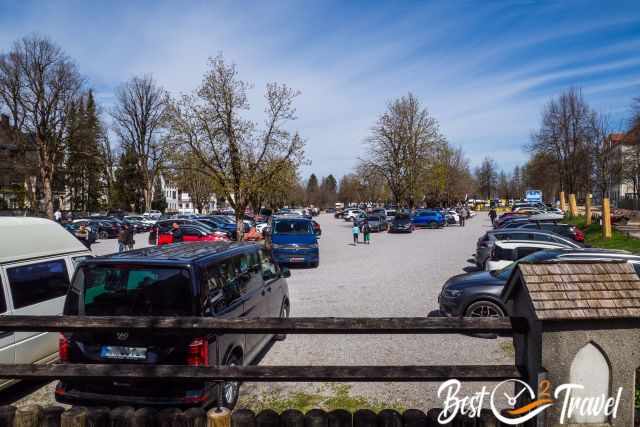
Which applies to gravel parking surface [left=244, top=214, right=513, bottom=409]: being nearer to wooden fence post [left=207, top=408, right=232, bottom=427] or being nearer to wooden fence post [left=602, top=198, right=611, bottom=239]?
wooden fence post [left=207, top=408, right=232, bottom=427]

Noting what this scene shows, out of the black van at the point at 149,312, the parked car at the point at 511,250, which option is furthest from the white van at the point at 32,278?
the parked car at the point at 511,250

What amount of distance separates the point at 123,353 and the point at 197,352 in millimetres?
758

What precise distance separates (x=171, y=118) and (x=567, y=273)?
846 inches

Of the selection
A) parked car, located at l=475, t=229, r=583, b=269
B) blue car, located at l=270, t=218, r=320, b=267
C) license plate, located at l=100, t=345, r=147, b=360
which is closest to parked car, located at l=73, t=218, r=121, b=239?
blue car, located at l=270, t=218, r=320, b=267

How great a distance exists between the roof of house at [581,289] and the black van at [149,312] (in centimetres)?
311

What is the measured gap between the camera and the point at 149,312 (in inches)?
186

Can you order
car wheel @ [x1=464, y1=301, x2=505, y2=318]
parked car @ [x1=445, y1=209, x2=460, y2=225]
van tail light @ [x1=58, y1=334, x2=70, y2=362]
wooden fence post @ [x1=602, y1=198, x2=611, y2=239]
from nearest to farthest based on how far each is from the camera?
van tail light @ [x1=58, y1=334, x2=70, y2=362] < car wheel @ [x1=464, y1=301, x2=505, y2=318] < wooden fence post @ [x1=602, y1=198, x2=611, y2=239] < parked car @ [x1=445, y1=209, x2=460, y2=225]

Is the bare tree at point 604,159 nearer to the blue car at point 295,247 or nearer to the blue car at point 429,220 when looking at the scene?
the blue car at point 429,220

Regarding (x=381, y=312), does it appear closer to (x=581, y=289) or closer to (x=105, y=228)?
(x=581, y=289)

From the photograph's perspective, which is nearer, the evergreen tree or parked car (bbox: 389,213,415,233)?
parked car (bbox: 389,213,415,233)

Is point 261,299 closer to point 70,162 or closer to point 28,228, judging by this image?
point 28,228

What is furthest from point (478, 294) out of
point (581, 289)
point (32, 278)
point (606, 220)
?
point (606, 220)

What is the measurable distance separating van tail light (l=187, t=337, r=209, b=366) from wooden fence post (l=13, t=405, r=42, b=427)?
1721mm

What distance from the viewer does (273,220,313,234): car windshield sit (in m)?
19.2
